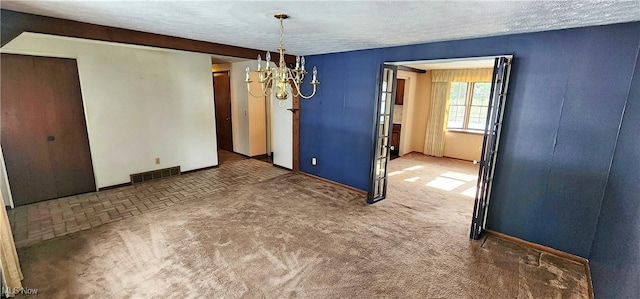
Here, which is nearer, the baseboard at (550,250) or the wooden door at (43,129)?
the baseboard at (550,250)

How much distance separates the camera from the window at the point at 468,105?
21.8 ft

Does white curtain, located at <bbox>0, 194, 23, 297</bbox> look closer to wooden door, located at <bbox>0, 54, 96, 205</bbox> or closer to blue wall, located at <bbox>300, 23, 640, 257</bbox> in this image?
wooden door, located at <bbox>0, 54, 96, 205</bbox>

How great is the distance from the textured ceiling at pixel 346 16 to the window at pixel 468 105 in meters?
4.18

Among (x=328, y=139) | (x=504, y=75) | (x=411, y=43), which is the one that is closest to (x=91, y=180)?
(x=328, y=139)

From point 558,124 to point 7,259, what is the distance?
496 cm

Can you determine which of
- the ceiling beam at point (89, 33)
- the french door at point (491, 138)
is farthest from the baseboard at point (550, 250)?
the ceiling beam at point (89, 33)

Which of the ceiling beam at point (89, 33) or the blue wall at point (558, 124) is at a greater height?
the ceiling beam at point (89, 33)

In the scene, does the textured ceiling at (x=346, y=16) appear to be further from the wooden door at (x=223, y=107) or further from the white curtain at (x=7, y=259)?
the wooden door at (x=223, y=107)

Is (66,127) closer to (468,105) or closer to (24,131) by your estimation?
(24,131)

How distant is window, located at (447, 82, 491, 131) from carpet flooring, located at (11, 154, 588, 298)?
3711 mm

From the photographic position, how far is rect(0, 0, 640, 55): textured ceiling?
2.04 meters

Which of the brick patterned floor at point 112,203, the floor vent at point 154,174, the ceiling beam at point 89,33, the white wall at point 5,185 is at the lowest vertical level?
the brick patterned floor at point 112,203

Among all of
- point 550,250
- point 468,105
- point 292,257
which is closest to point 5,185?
point 292,257

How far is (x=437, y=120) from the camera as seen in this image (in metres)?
7.07
